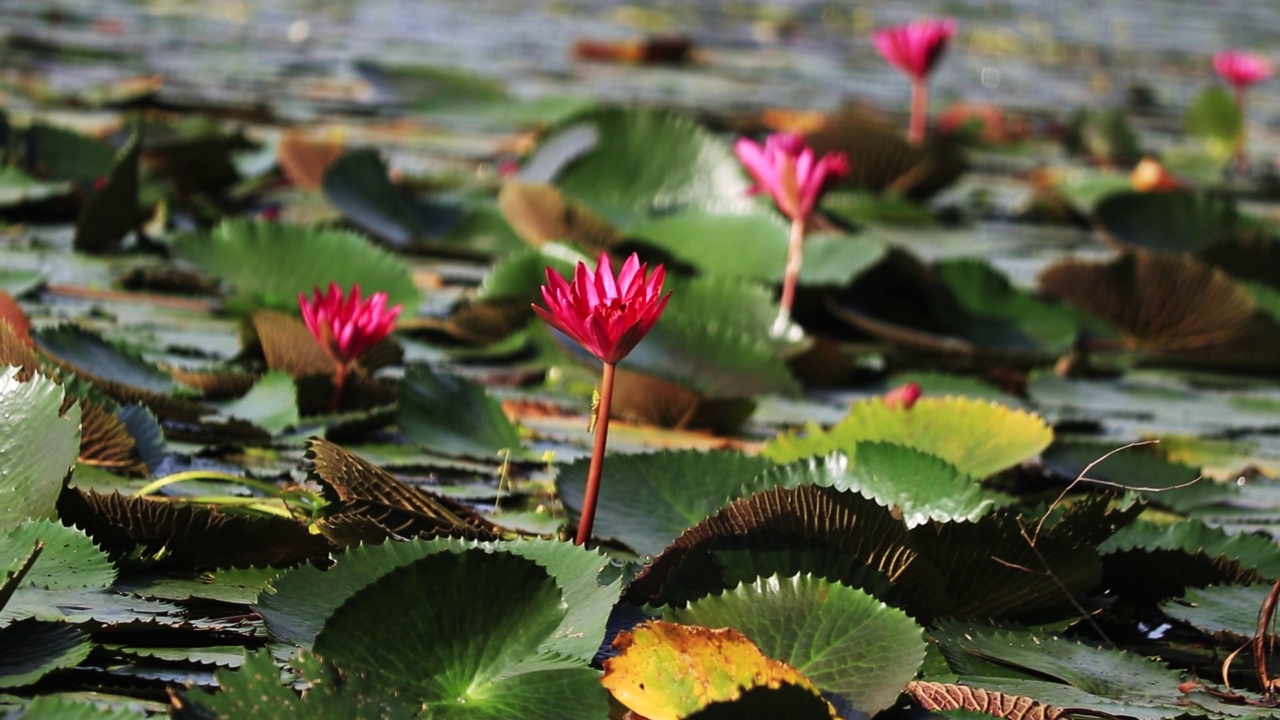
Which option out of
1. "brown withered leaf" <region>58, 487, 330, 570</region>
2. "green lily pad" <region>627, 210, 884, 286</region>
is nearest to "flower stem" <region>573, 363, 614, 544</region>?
"brown withered leaf" <region>58, 487, 330, 570</region>

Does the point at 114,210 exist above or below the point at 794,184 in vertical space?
below

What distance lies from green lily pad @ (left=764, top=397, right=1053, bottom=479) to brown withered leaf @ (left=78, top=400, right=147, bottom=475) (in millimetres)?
584

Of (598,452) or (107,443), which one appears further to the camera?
(107,443)

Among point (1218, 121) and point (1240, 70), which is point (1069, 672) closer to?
point (1240, 70)

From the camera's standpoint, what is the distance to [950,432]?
160cm

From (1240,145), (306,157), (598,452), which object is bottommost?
(1240,145)

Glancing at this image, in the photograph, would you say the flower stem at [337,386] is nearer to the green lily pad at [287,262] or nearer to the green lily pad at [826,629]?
the green lily pad at [287,262]

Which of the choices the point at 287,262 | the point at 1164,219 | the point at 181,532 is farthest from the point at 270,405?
the point at 1164,219

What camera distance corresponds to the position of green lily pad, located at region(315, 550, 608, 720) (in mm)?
975

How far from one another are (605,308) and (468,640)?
0.24m

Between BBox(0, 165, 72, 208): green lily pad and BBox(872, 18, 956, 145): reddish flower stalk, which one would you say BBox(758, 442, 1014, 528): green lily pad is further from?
BBox(872, 18, 956, 145): reddish flower stalk

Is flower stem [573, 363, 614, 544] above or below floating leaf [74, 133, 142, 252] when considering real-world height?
above

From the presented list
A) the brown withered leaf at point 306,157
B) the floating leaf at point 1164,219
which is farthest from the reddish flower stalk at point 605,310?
the floating leaf at point 1164,219

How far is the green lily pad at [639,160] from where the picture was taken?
2918 mm
